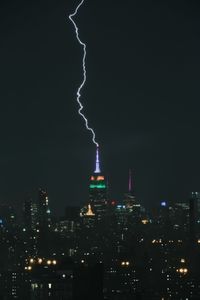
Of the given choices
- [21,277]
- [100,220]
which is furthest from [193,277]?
[100,220]

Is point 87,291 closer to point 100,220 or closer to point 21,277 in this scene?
point 21,277

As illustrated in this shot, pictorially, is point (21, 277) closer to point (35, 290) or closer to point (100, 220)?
point (35, 290)

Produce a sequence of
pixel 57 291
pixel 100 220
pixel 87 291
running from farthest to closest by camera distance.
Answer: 1. pixel 100 220
2. pixel 57 291
3. pixel 87 291

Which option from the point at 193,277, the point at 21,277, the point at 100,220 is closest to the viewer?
the point at 21,277

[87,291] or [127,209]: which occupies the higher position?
[127,209]

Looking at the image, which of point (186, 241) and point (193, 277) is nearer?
point (193, 277)

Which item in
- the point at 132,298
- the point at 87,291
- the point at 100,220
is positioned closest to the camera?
the point at 87,291

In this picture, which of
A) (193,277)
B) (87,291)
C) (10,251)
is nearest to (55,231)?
(10,251)

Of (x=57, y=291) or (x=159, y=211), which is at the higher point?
(x=159, y=211)

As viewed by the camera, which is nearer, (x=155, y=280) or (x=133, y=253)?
(x=155, y=280)
